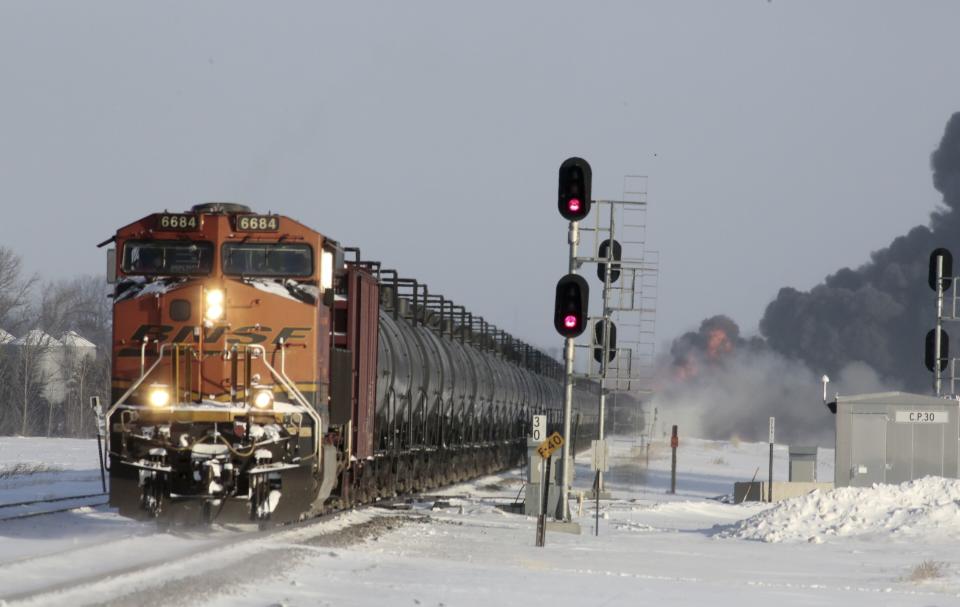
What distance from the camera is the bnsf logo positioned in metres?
20.0

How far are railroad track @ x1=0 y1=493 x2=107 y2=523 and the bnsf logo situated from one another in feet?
16.9

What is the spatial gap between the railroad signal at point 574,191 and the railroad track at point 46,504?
10.2 meters

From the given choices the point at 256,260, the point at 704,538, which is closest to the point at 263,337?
the point at 256,260

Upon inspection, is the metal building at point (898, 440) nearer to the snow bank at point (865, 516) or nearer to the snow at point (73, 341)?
the snow bank at point (865, 516)

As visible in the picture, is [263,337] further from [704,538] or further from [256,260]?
[704,538]

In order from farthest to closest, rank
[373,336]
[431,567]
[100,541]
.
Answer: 1. [373,336]
2. [100,541]
3. [431,567]

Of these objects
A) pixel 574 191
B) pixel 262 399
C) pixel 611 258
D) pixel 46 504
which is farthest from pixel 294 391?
pixel 611 258

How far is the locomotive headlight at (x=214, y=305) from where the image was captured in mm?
20078

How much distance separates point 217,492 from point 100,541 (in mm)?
2273

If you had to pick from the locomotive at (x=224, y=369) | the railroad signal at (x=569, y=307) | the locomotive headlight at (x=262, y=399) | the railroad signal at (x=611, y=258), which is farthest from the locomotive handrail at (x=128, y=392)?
the railroad signal at (x=611, y=258)

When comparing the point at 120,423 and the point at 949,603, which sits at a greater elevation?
the point at 120,423

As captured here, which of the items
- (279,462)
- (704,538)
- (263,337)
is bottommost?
(704,538)

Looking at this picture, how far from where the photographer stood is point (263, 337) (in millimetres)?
20266

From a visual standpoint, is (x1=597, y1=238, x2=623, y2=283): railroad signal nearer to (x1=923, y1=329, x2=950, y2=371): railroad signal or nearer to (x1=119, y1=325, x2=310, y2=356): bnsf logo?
(x1=923, y1=329, x2=950, y2=371): railroad signal
